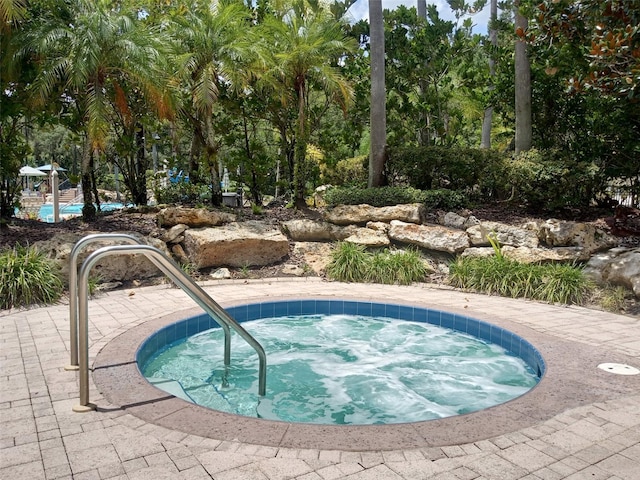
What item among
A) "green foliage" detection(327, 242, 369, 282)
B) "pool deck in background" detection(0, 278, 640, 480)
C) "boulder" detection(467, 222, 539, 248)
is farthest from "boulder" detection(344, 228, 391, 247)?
"pool deck in background" detection(0, 278, 640, 480)

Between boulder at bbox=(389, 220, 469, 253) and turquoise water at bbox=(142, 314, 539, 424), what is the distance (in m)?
2.95

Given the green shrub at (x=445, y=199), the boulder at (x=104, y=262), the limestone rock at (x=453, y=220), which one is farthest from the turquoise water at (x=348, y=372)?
the green shrub at (x=445, y=199)

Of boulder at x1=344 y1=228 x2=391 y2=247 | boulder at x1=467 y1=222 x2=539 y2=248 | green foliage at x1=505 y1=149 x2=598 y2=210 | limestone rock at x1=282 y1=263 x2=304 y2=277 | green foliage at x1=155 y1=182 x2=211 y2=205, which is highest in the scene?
green foliage at x1=505 y1=149 x2=598 y2=210

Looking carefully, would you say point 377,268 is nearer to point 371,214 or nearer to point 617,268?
point 371,214

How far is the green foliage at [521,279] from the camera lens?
7398mm

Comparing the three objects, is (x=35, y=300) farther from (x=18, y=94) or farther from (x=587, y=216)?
(x=587, y=216)

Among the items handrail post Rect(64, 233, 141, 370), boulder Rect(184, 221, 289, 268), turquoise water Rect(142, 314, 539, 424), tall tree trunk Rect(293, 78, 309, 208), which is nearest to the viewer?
handrail post Rect(64, 233, 141, 370)

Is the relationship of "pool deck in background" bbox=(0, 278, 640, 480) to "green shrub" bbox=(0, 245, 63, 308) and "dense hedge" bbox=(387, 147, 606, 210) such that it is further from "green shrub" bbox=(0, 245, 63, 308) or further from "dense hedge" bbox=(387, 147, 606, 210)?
"dense hedge" bbox=(387, 147, 606, 210)

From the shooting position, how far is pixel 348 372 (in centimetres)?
556

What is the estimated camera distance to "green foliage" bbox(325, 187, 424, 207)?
1079cm

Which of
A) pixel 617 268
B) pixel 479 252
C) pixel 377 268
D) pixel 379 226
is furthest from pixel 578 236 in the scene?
pixel 379 226

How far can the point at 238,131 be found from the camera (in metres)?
13.3

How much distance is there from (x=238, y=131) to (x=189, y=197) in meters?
2.22

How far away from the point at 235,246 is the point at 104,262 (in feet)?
7.52
